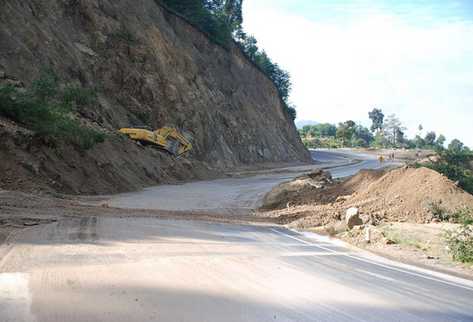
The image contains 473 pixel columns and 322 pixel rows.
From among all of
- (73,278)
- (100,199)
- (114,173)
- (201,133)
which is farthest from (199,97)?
(73,278)

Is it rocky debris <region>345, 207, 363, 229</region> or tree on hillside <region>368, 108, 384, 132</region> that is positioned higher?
tree on hillside <region>368, 108, 384, 132</region>

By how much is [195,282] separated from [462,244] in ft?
20.4

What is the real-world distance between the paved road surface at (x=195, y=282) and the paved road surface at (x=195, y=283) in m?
0.01

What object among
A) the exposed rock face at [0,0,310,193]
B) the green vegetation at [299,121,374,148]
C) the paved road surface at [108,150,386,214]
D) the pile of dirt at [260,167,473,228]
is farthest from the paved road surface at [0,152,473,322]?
the green vegetation at [299,121,374,148]

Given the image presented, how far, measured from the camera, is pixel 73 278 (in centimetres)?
583

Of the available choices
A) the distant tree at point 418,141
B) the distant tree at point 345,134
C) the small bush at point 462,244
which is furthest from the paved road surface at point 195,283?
the distant tree at point 418,141

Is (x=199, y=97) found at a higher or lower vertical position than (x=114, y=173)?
higher

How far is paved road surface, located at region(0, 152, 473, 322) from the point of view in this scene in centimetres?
506

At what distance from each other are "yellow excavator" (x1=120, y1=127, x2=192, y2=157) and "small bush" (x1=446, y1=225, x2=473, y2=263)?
808 inches

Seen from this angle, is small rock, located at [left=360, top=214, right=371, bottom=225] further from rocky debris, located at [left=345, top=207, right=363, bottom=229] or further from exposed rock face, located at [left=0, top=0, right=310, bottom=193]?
exposed rock face, located at [left=0, top=0, right=310, bottom=193]

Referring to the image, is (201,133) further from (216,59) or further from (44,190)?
(44,190)

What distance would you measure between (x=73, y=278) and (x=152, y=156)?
21899mm

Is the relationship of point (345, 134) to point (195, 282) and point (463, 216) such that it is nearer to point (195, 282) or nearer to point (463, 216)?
point (463, 216)

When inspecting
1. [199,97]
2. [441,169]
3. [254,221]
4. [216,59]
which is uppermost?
[216,59]
